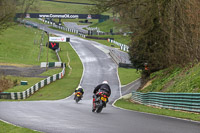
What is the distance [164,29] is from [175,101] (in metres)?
11.4

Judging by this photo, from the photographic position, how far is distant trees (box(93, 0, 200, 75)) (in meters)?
27.2

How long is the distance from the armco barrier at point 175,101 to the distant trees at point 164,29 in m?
4.61

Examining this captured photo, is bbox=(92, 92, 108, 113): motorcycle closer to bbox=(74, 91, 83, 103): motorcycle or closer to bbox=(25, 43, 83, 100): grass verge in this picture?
bbox=(74, 91, 83, 103): motorcycle

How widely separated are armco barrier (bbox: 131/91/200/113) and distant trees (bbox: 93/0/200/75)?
4.61 m

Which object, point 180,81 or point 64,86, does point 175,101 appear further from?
point 64,86

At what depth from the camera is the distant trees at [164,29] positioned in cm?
2723

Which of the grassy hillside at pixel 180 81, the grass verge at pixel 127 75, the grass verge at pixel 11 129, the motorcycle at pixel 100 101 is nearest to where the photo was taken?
the grass verge at pixel 11 129

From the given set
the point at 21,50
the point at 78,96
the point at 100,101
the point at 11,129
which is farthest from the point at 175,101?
the point at 21,50

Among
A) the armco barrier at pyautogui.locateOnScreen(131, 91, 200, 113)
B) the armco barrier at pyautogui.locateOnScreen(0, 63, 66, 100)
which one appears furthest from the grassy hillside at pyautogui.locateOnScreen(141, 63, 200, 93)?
the armco barrier at pyautogui.locateOnScreen(0, 63, 66, 100)

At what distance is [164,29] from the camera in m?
30.6

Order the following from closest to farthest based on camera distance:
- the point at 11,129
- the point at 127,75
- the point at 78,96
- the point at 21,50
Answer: the point at 11,129 → the point at 78,96 → the point at 127,75 → the point at 21,50

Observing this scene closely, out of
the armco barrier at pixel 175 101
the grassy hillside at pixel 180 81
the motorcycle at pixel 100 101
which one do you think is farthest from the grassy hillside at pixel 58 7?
the motorcycle at pixel 100 101

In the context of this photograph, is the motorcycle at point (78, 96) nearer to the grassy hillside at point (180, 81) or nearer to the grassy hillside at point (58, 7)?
the grassy hillside at point (180, 81)

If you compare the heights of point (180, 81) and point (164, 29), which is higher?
point (164, 29)
